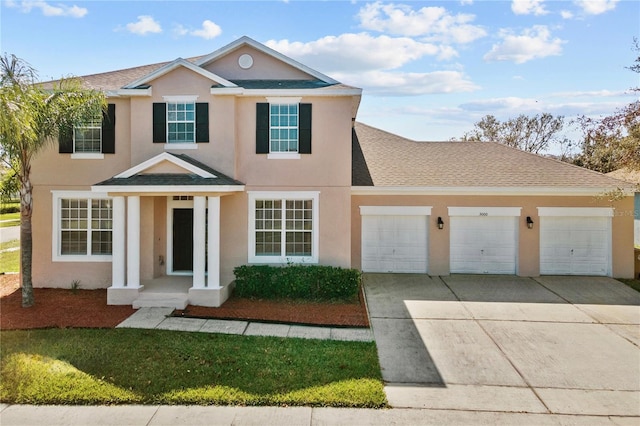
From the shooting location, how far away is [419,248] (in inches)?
622

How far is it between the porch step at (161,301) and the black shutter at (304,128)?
550 centimetres

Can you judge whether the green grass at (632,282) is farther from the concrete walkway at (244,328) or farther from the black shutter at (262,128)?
the black shutter at (262,128)

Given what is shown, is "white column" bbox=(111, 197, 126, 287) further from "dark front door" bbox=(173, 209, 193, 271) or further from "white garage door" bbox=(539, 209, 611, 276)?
"white garage door" bbox=(539, 209, 611, 276)

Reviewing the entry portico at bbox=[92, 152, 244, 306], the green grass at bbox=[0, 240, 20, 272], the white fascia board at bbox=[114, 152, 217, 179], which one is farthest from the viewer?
the green grass at bbox=[0, 240, 20, 272]

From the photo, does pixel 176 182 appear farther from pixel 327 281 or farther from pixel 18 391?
pixel 18 391

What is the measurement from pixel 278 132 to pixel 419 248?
22.3 ft

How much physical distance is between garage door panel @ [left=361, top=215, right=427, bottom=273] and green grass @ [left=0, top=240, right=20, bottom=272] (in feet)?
44.7

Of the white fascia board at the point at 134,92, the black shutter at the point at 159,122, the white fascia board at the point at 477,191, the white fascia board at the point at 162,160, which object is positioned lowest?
the white fascia board at the point at 477,191

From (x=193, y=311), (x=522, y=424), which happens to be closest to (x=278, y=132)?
(x=193, y=311)

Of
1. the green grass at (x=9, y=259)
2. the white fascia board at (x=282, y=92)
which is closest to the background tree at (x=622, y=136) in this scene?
the white fascia board at (x=282, y=92)

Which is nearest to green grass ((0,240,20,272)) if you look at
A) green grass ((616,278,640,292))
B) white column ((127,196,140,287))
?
white column ((127,196,140,287))

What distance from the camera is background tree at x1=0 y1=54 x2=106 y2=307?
A: 31.9ft

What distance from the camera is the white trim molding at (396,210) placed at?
51.1ft

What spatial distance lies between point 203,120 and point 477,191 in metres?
9.74
